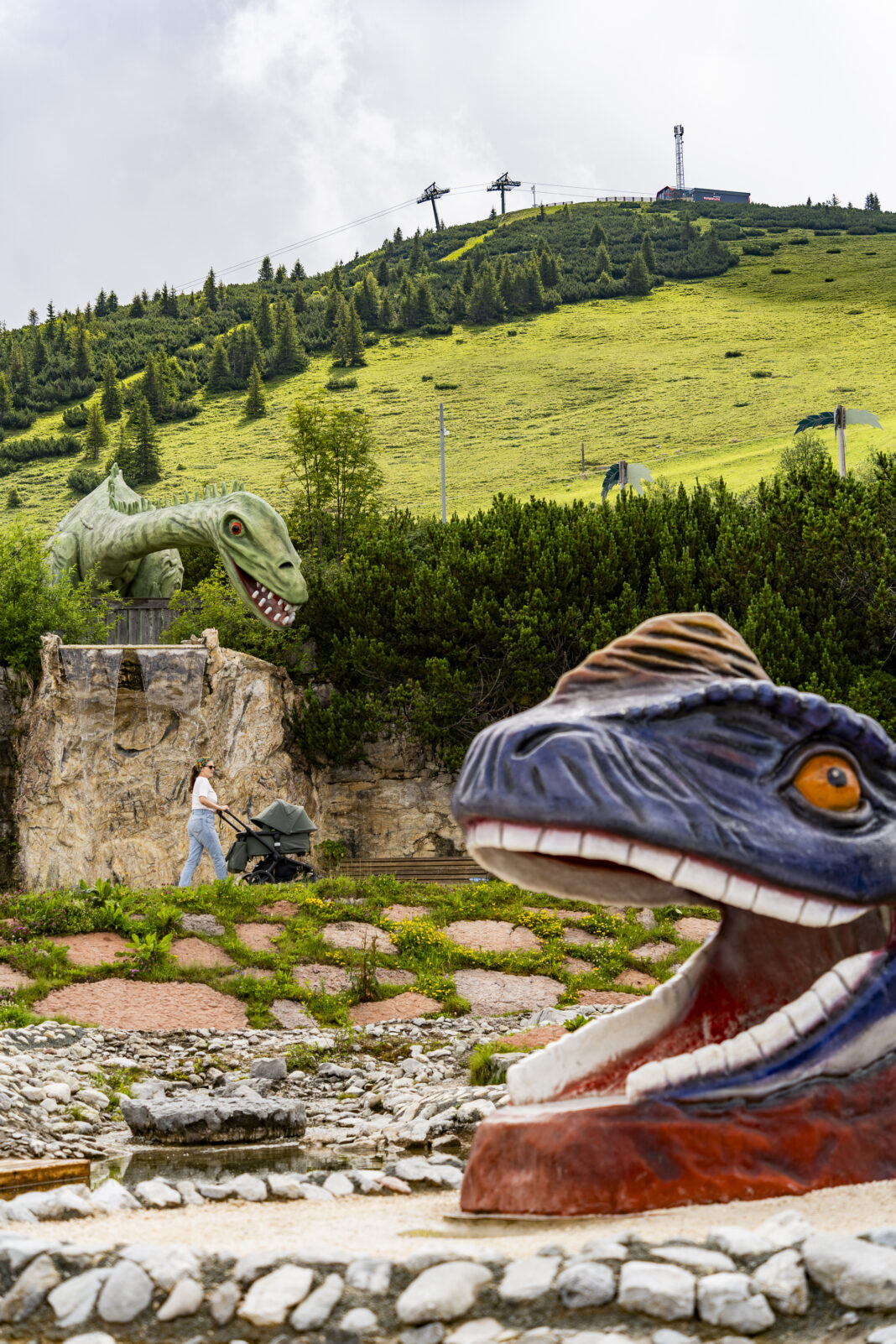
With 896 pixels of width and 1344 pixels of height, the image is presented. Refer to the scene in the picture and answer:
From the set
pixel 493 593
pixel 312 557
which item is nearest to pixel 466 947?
pixel 493 593

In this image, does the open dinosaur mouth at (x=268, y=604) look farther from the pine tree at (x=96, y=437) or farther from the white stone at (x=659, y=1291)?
the pine tree at (x=96, y=437)

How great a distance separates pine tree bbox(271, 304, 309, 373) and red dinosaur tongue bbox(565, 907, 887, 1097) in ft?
257

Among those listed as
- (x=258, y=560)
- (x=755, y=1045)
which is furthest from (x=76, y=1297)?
(x=258, y=560)

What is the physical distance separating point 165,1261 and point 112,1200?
1.17 metres

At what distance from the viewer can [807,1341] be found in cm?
188

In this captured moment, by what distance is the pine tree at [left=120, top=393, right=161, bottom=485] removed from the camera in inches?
2466

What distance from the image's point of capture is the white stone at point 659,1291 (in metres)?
1.93

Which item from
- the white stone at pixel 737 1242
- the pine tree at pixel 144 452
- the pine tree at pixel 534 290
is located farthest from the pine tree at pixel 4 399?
the white stone at pixel 737 1242

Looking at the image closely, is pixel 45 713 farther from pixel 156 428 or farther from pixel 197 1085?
pixel 156 428

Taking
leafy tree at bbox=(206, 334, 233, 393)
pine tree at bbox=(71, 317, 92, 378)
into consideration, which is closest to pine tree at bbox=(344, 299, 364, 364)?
leafy tree at bbox=(206, 334, 233, 393)

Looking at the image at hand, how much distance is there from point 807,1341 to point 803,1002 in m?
0.80

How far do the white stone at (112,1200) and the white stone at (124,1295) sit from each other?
41.8 inches

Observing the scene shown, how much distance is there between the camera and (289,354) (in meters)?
77.6

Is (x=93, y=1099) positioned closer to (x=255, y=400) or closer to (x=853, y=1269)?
(x=853, y=1269)
